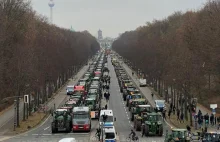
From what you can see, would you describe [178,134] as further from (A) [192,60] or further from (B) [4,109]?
(B) [4,109]

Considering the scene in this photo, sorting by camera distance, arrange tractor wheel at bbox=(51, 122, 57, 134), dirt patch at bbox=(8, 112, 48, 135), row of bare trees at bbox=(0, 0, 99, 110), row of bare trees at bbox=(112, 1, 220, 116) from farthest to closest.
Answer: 1. row of bare trees at bbox=(0, 0, 99, 110)
2. row of bare trees at bbox=(112, 1, 220, 116)
3. dirt patch at bbox=(8, 112, 48, 135)
4. tractor wheel at bbox=(51, 122, 57, 134)

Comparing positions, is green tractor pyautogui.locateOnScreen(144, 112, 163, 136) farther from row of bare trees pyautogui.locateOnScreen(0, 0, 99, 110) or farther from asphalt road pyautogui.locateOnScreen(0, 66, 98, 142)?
row of bare trees pyautogui.locateOnScreen(0, 0, 99, 110)

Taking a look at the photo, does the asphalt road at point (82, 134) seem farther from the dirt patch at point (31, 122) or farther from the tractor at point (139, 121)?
the tractor at point (139, 121)

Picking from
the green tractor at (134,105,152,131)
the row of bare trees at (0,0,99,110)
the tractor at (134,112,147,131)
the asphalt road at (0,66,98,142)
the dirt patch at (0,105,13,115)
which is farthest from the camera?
the dirt patch at (0,105,13,115)

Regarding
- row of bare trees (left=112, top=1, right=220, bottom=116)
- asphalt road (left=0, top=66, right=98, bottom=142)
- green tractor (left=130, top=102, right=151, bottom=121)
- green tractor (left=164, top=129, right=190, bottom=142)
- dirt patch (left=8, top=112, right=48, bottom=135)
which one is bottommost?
asphalt road (left=0, top=66, right=98, bottom=142)

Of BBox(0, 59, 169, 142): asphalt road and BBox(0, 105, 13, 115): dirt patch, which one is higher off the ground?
BBox(0, 105, 13, 115): dirt patch

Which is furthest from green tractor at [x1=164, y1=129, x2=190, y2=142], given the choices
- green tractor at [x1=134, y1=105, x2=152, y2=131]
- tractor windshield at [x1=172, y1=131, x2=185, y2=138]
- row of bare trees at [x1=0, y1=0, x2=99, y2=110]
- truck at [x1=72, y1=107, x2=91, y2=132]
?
row of bare trees at [x1=0, y1=0, x2=99, y2=110]

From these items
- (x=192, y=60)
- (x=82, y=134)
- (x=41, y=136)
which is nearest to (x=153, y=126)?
(x=82, y=134)

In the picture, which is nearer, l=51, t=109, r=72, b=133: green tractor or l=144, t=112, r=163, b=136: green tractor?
l=144, t=112, r=163, b=136: green tractor

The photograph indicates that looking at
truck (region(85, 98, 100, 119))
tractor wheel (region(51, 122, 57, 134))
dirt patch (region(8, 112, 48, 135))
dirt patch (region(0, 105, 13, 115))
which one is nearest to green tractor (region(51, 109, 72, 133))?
tractor wheel (region(51, 122, 57, 134))

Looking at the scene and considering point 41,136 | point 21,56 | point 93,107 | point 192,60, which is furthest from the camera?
point 192,60
